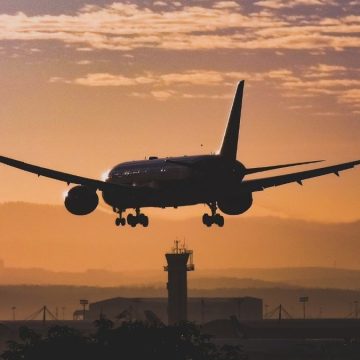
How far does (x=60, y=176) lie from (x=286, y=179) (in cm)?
2222

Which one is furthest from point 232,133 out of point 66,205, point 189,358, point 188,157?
point 189,358

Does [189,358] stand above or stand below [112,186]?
below

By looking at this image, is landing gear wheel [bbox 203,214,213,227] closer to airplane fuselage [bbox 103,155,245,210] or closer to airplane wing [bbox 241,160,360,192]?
airplane fuselage [bbox 103,155,245,210]

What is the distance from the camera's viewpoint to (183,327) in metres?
105

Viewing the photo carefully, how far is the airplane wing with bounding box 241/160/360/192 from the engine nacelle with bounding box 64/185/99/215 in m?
15.6

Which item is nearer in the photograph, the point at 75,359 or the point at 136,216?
the point at 75,359

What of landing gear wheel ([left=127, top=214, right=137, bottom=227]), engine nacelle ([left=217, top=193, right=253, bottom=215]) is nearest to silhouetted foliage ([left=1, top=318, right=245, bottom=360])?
engine nacelle ([left=217, top=193, right=253, bottom=215])

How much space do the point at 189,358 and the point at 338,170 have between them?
2814 centimetres

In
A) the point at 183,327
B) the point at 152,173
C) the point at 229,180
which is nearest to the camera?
the point at 183,327

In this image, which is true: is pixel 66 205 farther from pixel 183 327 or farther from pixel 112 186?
pixel 183 327

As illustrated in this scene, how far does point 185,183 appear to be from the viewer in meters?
130

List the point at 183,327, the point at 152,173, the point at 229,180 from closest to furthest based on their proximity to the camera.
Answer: the point at 183,327
the point at 229,180
the point at 152,173

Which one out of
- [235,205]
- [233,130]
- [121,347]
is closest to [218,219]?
[235,205]

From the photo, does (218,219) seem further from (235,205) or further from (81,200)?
(81,200)
